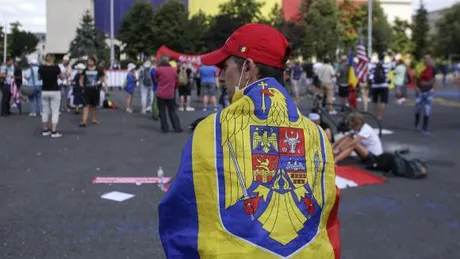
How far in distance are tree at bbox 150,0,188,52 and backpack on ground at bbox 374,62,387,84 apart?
43.4 metres

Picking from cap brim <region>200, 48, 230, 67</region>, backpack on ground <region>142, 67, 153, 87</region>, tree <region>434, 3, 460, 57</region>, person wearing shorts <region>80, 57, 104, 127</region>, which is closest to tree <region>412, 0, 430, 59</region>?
tree <region>434, 3, 460, 57</region>

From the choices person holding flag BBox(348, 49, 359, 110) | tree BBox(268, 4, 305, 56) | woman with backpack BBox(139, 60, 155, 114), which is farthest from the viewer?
tree BBox(268, 4, 305, 56)

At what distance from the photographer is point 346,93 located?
59.4ft

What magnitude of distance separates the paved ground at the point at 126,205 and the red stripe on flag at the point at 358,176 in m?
0.21

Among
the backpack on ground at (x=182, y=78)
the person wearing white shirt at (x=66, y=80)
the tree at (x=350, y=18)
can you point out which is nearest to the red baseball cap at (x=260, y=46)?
the person wearing white shirt at (x=66, y=80)

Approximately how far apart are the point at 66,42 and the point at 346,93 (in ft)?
225

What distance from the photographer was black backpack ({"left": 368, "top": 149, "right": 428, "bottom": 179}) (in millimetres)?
8884

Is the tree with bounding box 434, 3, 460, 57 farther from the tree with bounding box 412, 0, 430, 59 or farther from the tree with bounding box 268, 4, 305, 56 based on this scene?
the tree with bounding box 268, 4, 305, 56

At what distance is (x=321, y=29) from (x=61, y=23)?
1535 inches

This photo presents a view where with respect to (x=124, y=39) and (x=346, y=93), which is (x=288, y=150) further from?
(x=124, y=39)

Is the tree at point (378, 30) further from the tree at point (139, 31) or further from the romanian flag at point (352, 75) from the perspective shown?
the romanian flag at point (352, 75)

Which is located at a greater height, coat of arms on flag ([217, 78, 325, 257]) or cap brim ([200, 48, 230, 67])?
cap brim ([200, 48, 230, 67])

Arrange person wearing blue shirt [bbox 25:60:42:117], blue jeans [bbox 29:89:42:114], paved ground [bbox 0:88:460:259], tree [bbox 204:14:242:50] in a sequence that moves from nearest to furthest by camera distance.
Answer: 1. paved ground [bbox 0:88:460:259]
2. person wearing blue shirt [bbox 25:60:42:117]
3. blue jeans [bbox 29:89:42:114]
4. tree [bbox 204:14:242:50]

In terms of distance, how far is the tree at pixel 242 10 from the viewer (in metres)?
54.7
